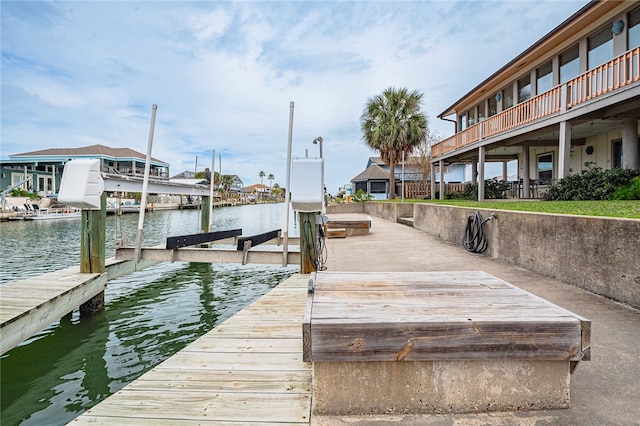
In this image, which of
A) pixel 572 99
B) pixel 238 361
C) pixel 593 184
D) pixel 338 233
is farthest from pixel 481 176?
pixel 238 361

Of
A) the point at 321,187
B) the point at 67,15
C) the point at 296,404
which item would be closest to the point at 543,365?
the point at 296,404

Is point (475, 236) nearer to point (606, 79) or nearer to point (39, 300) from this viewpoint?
point (606, 79)

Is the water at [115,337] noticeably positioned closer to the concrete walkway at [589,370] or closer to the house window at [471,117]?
the concrete walkway at [589,370]

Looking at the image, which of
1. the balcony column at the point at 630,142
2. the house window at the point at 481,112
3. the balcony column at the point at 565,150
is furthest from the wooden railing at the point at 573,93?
the house window at the point at 481,112

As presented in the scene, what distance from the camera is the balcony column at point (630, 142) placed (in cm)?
992

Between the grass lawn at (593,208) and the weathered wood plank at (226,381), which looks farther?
the grass lawn at (593,208)

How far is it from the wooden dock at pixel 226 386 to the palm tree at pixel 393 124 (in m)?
25.8

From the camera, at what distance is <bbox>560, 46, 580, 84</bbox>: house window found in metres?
12.7

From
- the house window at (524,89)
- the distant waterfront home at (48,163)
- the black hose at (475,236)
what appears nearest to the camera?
the black hose at (475,236)

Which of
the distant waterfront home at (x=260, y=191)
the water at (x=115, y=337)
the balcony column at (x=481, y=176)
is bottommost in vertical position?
the water at (x=115, y=337)

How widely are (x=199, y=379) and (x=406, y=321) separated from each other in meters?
1.63

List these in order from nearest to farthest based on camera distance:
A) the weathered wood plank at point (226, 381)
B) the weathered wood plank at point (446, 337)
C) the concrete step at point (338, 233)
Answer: the weathered wood plank at point (446, 337) → the weathered wood plank at point (226, 381) → the concrete step at point (338, 233)

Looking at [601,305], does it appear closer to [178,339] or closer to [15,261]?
[178,339]

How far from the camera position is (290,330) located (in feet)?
11.0
